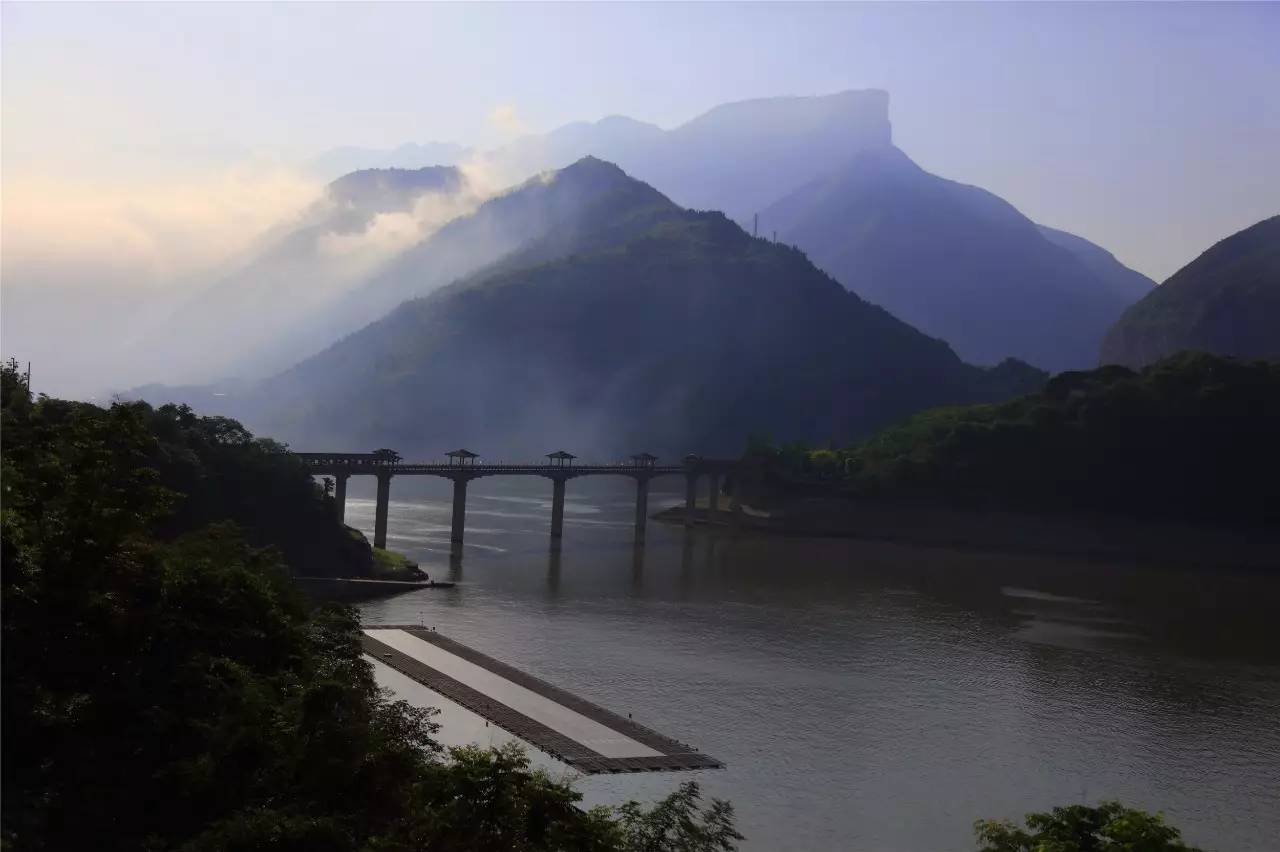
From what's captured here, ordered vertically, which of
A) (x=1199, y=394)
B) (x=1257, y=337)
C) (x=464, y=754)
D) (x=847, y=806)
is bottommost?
(x=847, y=806)

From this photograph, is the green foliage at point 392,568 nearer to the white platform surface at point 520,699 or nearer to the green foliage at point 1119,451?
the white platform surface at point 520,699

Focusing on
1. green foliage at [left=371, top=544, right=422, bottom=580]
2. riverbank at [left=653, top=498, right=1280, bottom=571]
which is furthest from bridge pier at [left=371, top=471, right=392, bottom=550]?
riverbank at [left=653, top=498, right=1280, bottom=571]

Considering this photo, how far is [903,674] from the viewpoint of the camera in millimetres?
57938

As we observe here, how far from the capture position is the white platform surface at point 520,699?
43.8m

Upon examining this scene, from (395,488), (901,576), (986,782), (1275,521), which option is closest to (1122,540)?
(1275,521)

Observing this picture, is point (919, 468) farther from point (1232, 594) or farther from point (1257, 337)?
point (1257, 337)

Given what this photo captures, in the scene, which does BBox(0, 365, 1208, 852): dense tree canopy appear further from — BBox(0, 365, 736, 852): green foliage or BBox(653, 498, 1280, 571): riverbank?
BBox(653, 498, 1280, 571): riverbank

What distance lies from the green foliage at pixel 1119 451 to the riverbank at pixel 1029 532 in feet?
10.3

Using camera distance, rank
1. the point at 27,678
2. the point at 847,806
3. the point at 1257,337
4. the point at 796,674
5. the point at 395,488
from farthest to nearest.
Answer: the point at 1257,337, the point at 395,488, the point at 796,674, the point at 847,806, the point at 27,678

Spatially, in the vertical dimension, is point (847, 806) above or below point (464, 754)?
below

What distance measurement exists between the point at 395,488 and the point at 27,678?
143449 millimetres

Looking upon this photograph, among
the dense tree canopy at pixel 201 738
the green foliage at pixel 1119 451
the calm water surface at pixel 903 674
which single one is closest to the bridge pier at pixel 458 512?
the calm water surface at pixel 903 674

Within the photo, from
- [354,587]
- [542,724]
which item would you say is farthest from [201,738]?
[354,587]

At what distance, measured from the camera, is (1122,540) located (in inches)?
4628
